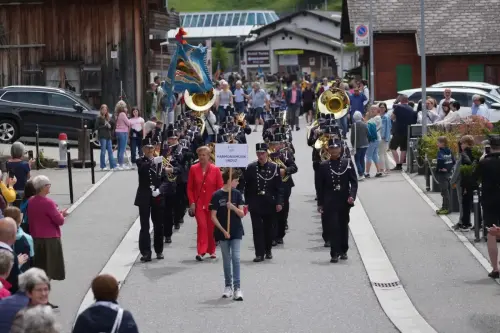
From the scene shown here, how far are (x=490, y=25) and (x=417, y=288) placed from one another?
37459 millimetres

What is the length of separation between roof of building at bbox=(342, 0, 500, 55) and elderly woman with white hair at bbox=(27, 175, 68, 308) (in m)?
37.8

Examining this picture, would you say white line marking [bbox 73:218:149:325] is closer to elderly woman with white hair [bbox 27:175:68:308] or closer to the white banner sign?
elderly woman with white hair [bbox 27:175:68:308]

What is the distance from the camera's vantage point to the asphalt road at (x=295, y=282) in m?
14.6

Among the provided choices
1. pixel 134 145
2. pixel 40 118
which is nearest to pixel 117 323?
pixel 134 145

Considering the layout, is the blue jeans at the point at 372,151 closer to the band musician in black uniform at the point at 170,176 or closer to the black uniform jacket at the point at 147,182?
the band musician in black uniform at the point at 170,176

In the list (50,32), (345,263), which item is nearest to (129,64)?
(50,32)

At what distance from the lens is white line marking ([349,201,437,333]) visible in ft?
47.8

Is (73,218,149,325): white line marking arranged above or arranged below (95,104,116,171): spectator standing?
below

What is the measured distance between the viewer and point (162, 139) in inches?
869

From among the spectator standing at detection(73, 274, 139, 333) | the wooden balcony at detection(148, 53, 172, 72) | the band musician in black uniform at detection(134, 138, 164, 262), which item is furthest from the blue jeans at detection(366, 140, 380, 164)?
the spectator standing at detection(73, 274, 139, 333)

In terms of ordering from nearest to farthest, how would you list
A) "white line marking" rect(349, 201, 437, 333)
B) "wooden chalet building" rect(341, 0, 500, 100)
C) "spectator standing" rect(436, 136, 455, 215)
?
"white line marking" rect(349, 201, 437, 333) → "spectator standing" rect(436, 136, 455, 215) → "wooden chalet building" rect(341, 0, 500, 100)

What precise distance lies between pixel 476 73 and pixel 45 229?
128 feet

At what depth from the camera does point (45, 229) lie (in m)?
15.5

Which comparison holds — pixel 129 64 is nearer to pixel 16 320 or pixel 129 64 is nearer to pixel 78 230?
pixel 78 230
